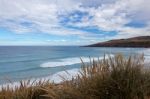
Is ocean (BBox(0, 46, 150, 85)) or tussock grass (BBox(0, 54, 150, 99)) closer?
tussock grass (BBox(0, 54, 150, 99))

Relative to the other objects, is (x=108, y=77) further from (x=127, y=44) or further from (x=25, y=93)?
(x=127, y=44)

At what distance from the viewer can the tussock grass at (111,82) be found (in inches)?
174

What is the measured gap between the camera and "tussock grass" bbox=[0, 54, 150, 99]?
441cm

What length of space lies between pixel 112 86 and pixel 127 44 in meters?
113

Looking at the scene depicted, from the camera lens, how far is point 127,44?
115m

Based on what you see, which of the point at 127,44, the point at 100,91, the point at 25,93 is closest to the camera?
the point at 100,91

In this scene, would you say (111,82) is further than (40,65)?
No

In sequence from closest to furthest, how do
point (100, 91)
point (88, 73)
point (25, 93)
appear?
point (100, 91), point (88, 73), point (25, 93)

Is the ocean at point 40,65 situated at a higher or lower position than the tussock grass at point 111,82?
lower

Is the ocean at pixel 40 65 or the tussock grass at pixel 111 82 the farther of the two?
the ocean at pixel 40 65

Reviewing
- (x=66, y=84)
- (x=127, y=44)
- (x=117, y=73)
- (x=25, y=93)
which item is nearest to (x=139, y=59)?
(x=117, y=73)

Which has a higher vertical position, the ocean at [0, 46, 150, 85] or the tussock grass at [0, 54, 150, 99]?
the tussock grass at [0, 54, 150, 99]

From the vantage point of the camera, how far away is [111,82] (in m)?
4.48

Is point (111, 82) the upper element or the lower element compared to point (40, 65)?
upper
